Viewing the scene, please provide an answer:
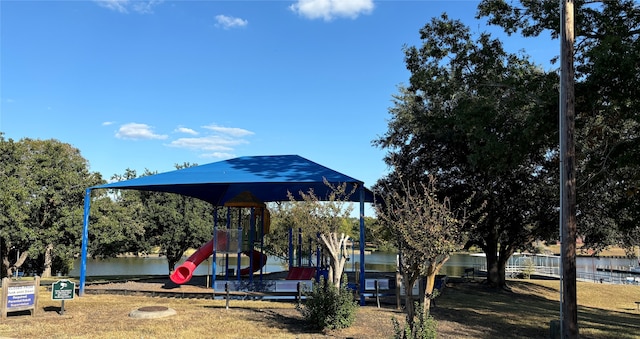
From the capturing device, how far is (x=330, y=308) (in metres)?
9.82

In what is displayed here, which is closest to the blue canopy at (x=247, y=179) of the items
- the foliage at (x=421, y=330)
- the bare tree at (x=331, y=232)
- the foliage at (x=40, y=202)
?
the bare tree at (x=331, y=232)

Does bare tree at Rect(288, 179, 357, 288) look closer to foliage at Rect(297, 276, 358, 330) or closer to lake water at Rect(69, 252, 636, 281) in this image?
foliage at Rect(297, 276, 358, 330)

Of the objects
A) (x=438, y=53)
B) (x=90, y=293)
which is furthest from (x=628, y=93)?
(x=90, y=293)

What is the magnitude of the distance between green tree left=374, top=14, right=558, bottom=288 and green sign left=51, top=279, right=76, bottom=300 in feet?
32.3

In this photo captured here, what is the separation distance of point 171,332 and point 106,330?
1.42 metres

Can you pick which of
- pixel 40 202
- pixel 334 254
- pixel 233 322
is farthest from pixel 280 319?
pixel 40 202

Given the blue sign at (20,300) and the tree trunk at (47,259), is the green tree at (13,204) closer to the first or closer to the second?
the tree trunk at (47,259)

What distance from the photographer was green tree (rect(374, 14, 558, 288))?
13219 mm

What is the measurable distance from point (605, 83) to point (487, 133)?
3484mm

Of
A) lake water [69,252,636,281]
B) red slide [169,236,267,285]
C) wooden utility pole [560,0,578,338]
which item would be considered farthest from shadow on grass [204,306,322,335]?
lake water [69,252,636,281]

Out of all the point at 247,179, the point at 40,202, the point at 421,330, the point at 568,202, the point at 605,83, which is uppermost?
the point at 605,83

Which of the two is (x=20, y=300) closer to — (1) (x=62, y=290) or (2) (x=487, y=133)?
(1) (x=62, y=290)

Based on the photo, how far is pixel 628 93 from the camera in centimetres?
1091

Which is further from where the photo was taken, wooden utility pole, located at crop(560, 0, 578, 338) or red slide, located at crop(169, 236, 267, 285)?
red slide, located at crop(169, 236, 267, 285)
